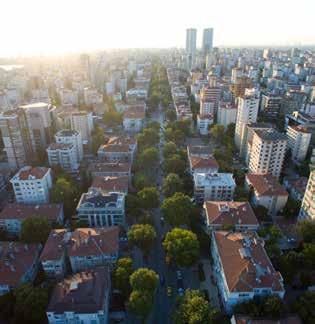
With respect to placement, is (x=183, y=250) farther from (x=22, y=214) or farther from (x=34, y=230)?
(x=22, y=214)

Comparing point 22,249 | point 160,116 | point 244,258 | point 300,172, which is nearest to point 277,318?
point 244,258

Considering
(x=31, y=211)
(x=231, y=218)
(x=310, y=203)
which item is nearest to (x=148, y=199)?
(x=231, y=218)

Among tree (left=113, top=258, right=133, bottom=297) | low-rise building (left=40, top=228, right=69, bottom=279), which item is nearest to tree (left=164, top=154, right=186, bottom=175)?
low-rise building (left=40, top=228, right=69, bottom=279)

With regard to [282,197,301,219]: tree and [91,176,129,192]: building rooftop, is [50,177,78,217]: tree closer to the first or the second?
[91,176,129,192]: building rooftop

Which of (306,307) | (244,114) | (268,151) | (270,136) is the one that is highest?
(270,136)

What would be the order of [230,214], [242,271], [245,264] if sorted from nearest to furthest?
[242,271], [245,264], [230,214]

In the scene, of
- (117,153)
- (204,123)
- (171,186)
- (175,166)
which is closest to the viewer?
(171,186)

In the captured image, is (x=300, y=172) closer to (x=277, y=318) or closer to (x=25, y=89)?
(x=277, y=318)
